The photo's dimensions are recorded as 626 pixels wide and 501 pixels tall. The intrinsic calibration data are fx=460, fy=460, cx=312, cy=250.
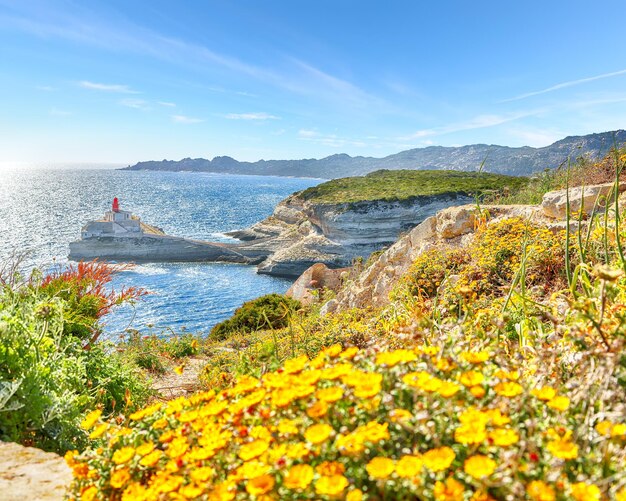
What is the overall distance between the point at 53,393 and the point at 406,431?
2302 millimetres

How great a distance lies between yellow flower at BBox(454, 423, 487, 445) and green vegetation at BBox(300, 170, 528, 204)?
39.2m

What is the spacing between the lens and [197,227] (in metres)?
72.1

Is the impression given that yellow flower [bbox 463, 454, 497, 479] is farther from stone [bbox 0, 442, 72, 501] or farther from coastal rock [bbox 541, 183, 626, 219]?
coastal rock [bbox 541, 183, 626, 219]

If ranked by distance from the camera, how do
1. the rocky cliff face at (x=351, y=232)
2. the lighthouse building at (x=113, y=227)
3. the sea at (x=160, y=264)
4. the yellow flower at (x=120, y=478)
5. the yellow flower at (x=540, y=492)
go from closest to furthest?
the yellow flower at (x=540, y=492) < the yellow flower at (x=120, y=478) < the sea at (x=160, y=264) < the rocky cliff face at (x=351, y=232) < the lighthouse building at (x=113, y=227)

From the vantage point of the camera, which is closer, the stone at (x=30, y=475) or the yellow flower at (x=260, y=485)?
the yellow flower at (x=260, y=485)

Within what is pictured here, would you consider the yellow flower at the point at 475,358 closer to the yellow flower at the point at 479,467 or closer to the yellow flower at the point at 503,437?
the yellow flower at the point at 503,437

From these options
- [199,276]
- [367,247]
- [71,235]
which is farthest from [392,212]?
[71,235]

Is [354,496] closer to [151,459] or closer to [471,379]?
[471,379]

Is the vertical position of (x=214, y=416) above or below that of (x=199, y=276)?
above

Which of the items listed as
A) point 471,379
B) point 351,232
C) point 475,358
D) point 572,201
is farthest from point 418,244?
point 351,232

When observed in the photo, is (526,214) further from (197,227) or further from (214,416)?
(197,227)

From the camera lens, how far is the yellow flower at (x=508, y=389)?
1361mm

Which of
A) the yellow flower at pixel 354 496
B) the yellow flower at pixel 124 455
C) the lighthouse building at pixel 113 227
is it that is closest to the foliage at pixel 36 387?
the yellow flower at pixel 124 455

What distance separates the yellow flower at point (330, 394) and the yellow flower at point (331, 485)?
254 mm
